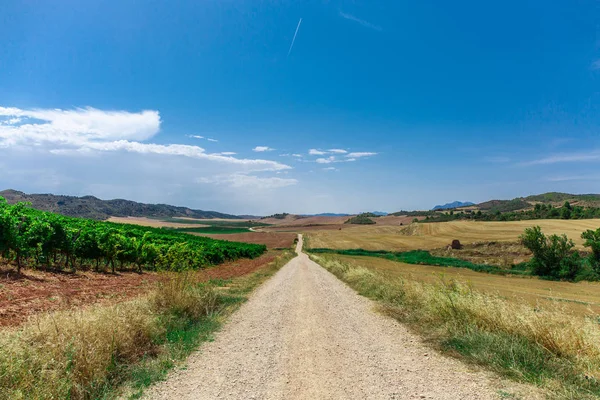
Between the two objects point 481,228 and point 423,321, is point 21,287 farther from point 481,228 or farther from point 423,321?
point 481,228

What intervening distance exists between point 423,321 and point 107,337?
8719 mm

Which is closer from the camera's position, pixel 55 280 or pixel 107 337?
pixel 107 337

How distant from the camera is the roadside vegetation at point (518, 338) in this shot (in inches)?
224

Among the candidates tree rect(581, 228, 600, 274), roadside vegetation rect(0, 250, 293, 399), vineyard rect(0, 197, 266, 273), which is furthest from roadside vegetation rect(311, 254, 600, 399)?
tree rect(581, 228, 600, 274)

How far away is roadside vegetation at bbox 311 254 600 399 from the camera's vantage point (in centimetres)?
569

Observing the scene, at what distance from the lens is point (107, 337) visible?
6449 mm

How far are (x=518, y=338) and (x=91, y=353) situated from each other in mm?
8813

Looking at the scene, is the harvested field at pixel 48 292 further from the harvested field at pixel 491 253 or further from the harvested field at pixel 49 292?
the harvested field at pixel 491 253

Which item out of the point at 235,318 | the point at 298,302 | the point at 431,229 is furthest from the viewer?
the point at 431,229

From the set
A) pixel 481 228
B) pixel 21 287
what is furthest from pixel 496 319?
pixel 481 228

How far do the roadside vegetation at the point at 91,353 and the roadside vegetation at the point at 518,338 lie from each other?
655 cm

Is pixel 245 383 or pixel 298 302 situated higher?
pixel 245 383

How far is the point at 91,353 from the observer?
18.8 ft

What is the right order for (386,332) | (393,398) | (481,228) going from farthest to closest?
(481,228)
(386,332)
(393,398)
